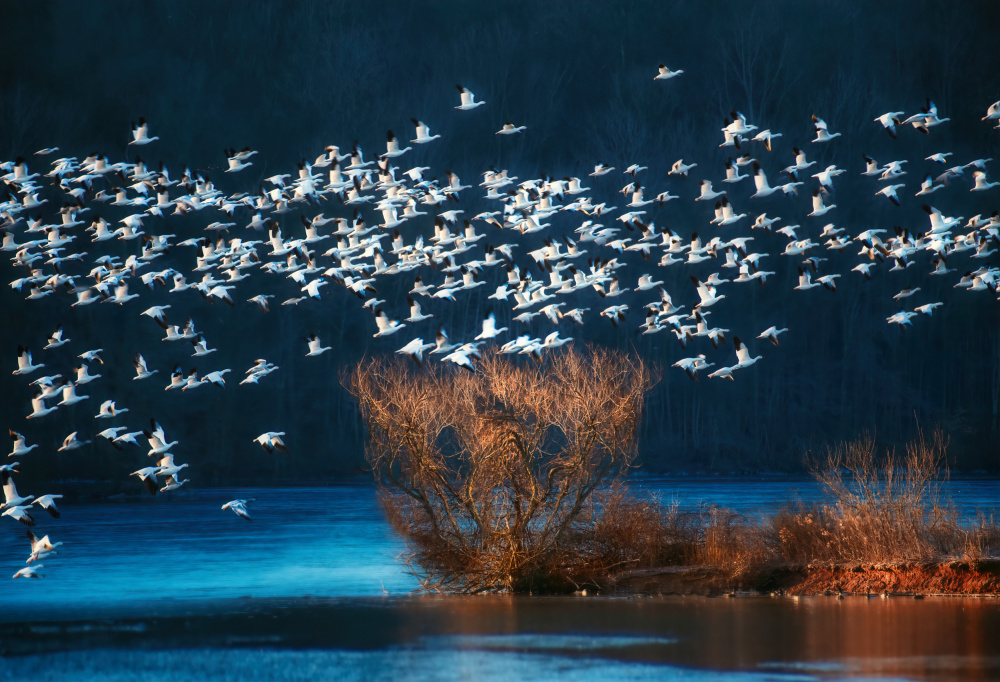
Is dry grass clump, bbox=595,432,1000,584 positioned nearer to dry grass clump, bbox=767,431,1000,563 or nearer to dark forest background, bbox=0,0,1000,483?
dry grass clump, bbox=767,431,1000,563

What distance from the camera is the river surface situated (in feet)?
62.8

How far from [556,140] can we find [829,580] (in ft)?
174

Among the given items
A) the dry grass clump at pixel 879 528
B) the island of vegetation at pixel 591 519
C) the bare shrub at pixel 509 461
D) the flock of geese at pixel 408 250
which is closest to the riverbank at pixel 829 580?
the island of vegetation at pixel 591 519

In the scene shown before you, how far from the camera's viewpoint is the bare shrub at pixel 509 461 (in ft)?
82.6

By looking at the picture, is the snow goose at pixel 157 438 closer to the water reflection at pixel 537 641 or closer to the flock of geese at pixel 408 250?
the flock of geese at pixel 408 250

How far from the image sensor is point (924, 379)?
2657 inches

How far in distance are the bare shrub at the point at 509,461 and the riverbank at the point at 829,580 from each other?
1.46 m

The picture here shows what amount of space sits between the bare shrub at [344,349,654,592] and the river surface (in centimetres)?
88

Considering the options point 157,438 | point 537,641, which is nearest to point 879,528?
point 537,641

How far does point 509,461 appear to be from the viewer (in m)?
25.2

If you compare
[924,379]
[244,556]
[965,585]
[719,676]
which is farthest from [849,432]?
[719,676]

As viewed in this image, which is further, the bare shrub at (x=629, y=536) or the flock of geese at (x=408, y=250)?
the flock of geese at (x=408, y=250)

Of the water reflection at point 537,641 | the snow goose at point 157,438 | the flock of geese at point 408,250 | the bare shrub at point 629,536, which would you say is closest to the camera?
the water reflection at point 537,641

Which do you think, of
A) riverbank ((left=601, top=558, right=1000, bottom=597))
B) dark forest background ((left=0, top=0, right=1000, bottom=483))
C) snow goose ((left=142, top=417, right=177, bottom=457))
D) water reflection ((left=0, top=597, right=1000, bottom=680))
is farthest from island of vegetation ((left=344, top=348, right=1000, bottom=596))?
dark forest background ((left=0, top=0, right=1000, bottom=483))
